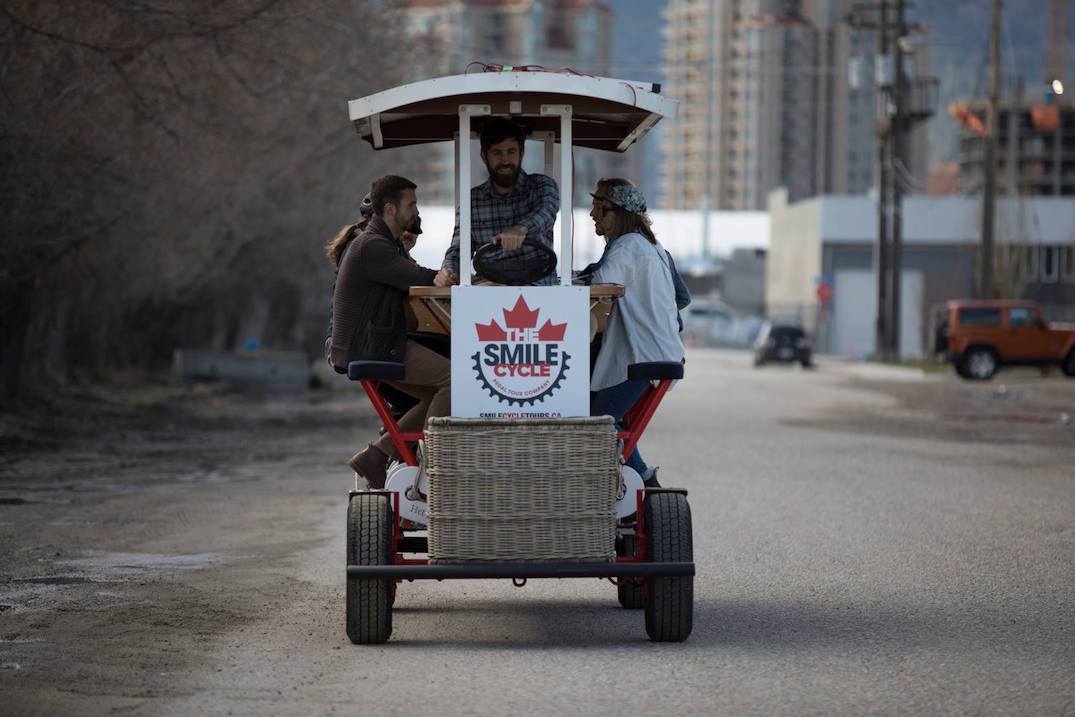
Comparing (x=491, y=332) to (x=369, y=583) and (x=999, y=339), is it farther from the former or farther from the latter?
(x=999, y=339)

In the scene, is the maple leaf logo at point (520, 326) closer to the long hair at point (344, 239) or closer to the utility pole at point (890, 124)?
the long hair at point (344, 239)

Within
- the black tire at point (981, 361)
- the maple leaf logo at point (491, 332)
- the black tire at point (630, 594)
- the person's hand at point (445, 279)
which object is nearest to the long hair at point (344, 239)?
the person's hand at point (445, 279)

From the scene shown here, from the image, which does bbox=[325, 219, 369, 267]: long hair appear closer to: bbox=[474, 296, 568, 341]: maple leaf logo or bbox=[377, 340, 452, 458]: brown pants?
bbox=[377, 340, 452, 458]: brown pants

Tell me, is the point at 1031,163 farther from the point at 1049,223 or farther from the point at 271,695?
the point at 271,695

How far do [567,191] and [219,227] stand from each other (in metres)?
26.6

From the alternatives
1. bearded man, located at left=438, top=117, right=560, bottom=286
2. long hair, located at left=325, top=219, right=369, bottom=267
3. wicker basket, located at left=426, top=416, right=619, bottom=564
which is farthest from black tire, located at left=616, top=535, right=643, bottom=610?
long hair, located at left=325, top=219, right=369, bottom=267

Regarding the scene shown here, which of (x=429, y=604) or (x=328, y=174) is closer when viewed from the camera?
(x=429, y=604)

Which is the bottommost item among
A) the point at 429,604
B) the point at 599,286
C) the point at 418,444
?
the point at 429,604

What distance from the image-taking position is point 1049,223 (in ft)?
308

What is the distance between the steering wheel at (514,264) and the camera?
9.24 m

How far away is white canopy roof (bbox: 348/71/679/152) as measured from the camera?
9133 millimetres

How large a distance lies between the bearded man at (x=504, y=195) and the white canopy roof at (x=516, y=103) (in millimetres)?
130

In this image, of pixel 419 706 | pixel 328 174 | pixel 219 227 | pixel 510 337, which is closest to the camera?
pixel 419 706

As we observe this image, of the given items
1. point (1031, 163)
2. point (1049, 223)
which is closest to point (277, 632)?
point (1049, 223)
